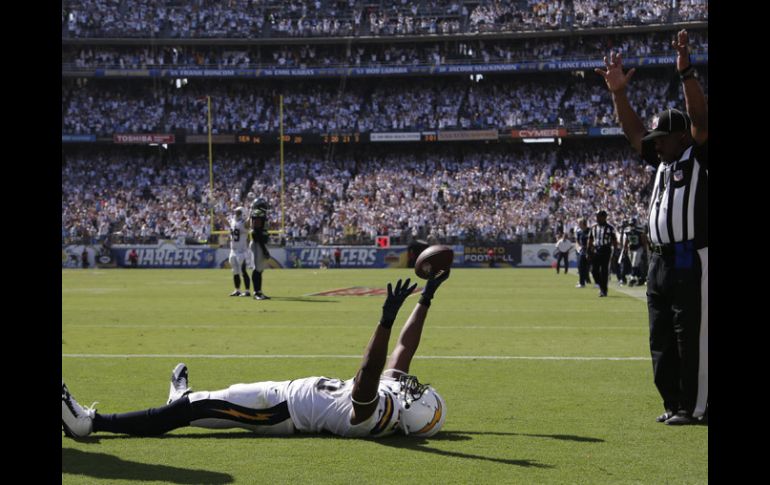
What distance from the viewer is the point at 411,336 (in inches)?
254

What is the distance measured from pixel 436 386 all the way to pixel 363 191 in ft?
143

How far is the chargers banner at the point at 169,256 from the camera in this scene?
44125mm

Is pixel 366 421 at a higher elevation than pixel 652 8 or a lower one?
lower

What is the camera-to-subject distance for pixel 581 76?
183ft

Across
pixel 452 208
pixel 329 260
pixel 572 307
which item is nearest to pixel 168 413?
pixel 572 307

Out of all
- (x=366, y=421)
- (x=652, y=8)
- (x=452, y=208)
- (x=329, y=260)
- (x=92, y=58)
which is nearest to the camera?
(x=366, y=421)

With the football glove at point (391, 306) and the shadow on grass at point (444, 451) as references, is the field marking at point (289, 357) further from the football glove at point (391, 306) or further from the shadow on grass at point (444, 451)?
the football glove at point (391, 306)

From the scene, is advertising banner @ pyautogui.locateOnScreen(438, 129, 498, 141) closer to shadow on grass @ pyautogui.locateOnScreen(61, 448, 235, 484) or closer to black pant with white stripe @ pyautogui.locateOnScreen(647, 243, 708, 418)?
black pant with white stripe @ pyautogui.locateOnScreen(647, 243, 708, 418)

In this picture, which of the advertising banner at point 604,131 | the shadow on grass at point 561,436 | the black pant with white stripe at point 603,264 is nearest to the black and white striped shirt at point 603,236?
the black pant with white stripe at point 603,264

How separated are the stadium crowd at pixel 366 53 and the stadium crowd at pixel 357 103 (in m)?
1.46

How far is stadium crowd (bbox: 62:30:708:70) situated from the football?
49.2 m

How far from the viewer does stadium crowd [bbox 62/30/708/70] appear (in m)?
54.8
